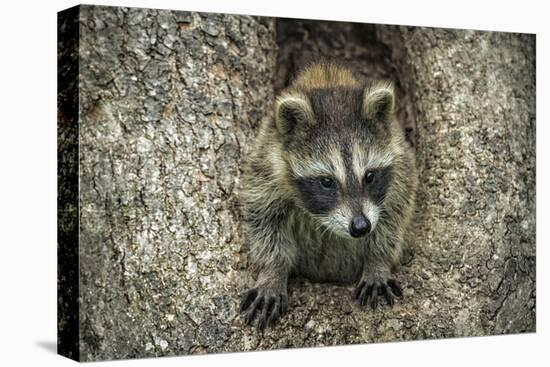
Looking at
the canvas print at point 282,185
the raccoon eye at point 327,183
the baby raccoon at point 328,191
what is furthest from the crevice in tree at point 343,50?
the raccoon eye at point 327,183

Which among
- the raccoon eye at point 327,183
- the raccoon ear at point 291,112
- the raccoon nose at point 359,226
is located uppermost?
the raccoon ear at point 291,112

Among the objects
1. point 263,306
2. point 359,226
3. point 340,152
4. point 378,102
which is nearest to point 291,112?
point 340,152

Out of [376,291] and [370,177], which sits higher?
[370,177]

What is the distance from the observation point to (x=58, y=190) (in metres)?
5.25

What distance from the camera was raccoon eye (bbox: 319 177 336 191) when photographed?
17.3ft

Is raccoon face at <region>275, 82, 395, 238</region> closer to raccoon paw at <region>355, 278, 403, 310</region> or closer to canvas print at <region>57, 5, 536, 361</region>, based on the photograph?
canvas print at <region>57, 5, 536, 361</region>

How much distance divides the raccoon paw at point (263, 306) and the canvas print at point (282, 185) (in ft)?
0.05

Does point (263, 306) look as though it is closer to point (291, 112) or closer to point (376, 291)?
point (376, 291)

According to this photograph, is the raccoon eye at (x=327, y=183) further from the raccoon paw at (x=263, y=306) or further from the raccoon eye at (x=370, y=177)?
the raccoon paw at (x=263, y=306)

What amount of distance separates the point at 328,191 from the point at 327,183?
0.18ft

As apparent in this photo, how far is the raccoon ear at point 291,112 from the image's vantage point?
5.43 metres

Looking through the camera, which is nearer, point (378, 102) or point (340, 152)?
point (340, 152)

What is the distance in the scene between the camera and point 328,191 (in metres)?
5.28

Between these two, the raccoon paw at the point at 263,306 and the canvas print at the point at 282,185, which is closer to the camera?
the canvas print at the point at 282,185
